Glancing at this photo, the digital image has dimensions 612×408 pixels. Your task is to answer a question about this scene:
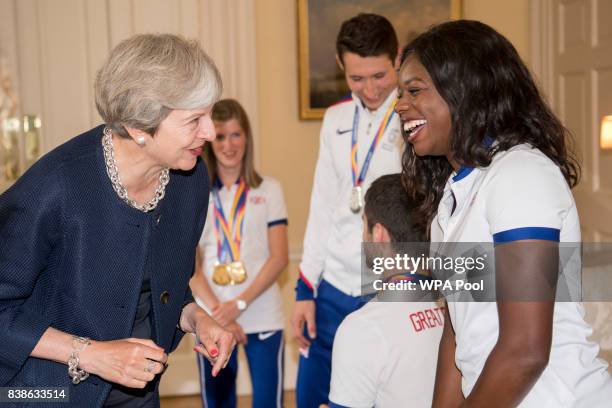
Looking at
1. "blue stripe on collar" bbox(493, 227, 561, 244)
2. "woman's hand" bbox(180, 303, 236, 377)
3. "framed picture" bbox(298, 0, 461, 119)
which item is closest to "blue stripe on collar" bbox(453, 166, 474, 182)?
"blue stripe on collar" bbox(493, 227, 561, 244)

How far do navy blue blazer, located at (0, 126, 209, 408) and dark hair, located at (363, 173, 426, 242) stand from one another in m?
0.60

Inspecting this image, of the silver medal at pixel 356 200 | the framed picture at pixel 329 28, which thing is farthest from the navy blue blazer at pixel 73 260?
the framed picture at pixel 329 28

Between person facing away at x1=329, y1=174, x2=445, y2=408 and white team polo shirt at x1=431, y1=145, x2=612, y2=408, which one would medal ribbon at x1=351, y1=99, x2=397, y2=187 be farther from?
white team polo shirt at x1=431, y1=145, x2=612, y2=408

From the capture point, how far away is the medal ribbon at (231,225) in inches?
144

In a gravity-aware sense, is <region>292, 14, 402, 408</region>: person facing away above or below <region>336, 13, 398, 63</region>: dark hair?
below

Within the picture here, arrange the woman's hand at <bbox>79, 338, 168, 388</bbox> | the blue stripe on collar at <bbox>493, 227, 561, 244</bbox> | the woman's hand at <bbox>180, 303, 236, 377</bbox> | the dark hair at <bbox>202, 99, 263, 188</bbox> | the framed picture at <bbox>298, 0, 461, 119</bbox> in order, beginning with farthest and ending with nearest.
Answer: the framed picture at <bbox>298, 0, 461, 119</bbox> < the dark hair at <bbox>202, 99, 263, 188</bbox> < the woman's hand at <bbox>180, 303, 236, 377</bbox> < the woman's hand at <bbox>79, 338, 168, 388</bbox> < the blue stripe on collar at <bbox>493, 227, 561, 244</bbox>

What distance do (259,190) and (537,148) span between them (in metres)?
2.31

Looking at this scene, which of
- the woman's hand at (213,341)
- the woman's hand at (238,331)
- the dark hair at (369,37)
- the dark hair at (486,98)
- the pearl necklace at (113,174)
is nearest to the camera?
the dark hair at (486,98)

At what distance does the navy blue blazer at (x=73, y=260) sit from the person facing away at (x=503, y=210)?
29.2 inches

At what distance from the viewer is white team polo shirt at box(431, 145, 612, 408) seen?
1.36 meters

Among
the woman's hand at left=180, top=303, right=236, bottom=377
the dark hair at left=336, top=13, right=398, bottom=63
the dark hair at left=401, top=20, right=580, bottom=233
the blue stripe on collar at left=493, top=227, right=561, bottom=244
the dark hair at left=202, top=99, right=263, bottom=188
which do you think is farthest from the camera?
the dark hair at left=202, top=99, right=263, bottom=188

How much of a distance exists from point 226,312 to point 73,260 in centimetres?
168

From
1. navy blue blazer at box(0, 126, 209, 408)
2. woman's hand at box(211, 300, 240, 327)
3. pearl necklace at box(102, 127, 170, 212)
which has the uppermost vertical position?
pearl necklace at box(102, 127, 170, 212)

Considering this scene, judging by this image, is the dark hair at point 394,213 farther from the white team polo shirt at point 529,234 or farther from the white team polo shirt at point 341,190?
the white team polo shirt at point 341,190
